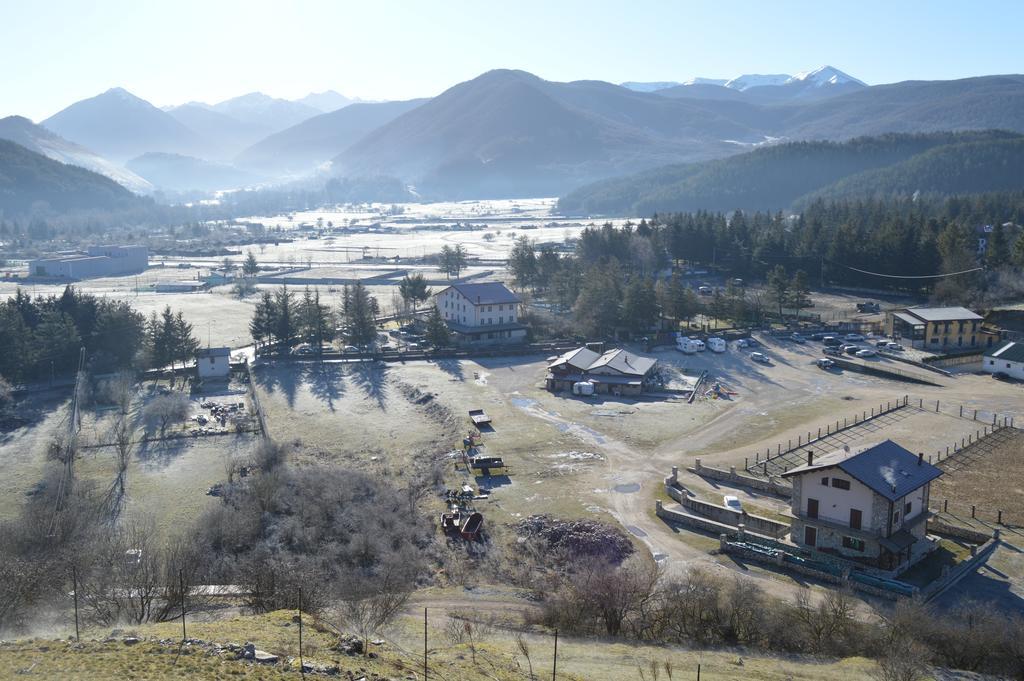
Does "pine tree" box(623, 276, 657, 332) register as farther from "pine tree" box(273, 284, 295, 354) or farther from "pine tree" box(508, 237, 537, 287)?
"pine tree" box(273, 284, 295, 354)

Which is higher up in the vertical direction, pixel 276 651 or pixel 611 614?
pixel 276 651

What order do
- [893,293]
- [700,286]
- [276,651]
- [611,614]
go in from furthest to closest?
[700,286], [893,293], [611,614], [276,651]

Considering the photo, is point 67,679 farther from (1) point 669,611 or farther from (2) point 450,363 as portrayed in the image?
(2) point 450,363

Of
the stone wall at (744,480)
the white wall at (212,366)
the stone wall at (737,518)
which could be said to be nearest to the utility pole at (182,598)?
the stone wall at (737,518)

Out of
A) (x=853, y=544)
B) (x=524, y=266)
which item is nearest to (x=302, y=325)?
(x=524, y=266)

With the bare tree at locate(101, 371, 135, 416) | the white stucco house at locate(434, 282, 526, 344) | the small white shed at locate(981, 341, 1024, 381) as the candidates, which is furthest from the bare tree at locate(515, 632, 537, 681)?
the small white shed at locate(981, 341, 1024, 381)

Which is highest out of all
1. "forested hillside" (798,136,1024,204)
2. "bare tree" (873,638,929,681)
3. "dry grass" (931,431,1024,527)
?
"forested hillside" (798,136,1024,204)

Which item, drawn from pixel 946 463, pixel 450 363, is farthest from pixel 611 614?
pixel 450 363

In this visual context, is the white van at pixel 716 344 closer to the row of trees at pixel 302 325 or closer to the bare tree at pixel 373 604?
the row of trees at pixel 302 325
